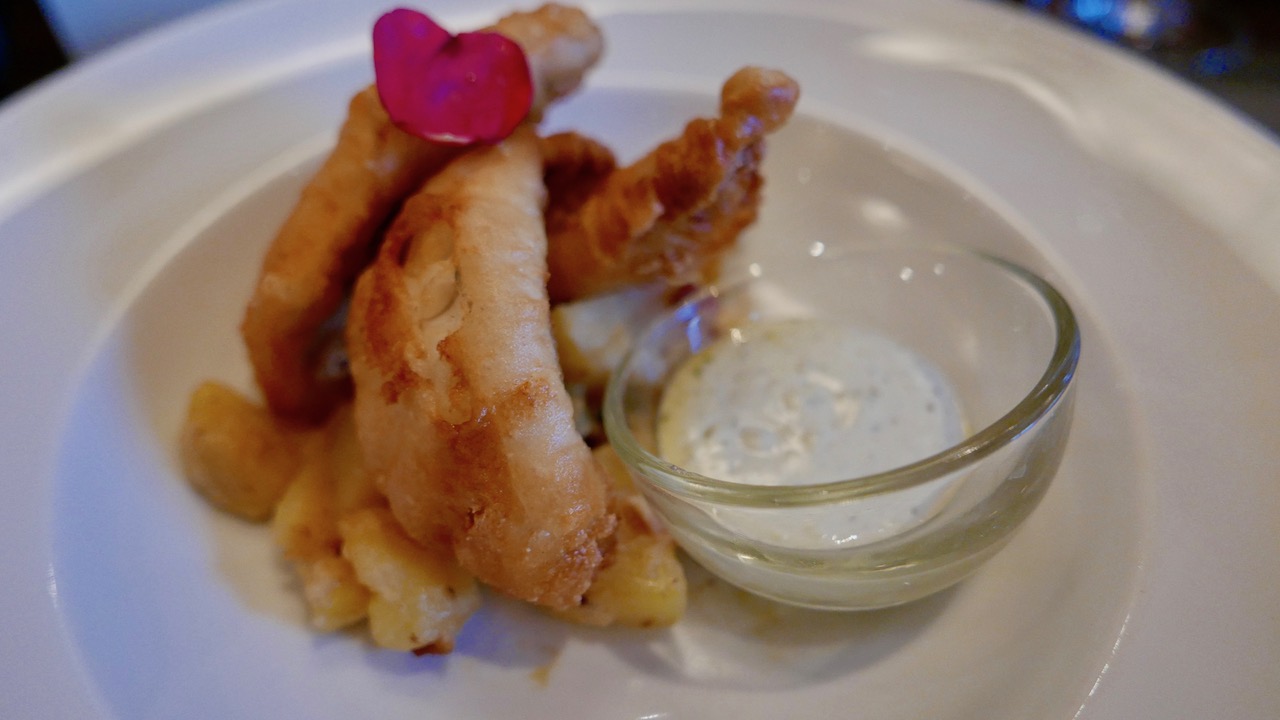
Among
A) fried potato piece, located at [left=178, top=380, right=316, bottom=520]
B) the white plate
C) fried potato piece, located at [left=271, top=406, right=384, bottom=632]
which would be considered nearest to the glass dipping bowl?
the white plate

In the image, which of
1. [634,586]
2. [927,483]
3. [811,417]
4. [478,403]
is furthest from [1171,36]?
[478,403]

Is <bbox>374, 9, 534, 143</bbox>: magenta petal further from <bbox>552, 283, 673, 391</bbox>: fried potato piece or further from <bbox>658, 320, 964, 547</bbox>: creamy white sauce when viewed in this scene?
<bbox>658, 320, 964, 547</bbox>: creamy white sauce

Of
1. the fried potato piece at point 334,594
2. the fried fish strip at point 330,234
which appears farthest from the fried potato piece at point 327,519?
the fried fish strip at point 330,234

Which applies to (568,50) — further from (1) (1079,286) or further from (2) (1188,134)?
(2) (1188,134)

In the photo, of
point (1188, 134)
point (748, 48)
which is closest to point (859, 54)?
point (748, 48)

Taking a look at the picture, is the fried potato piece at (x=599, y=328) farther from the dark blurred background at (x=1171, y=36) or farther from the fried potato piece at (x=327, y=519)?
the dark blurred background at (x=1171, y=36)

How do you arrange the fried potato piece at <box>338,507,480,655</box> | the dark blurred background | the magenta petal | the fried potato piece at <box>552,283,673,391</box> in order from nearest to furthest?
the fried potato piece at <box>338,507,480,655</box> < the magenta petal < the fried potato piece at <box>552,283,673,391</box> < the dark blurred background
